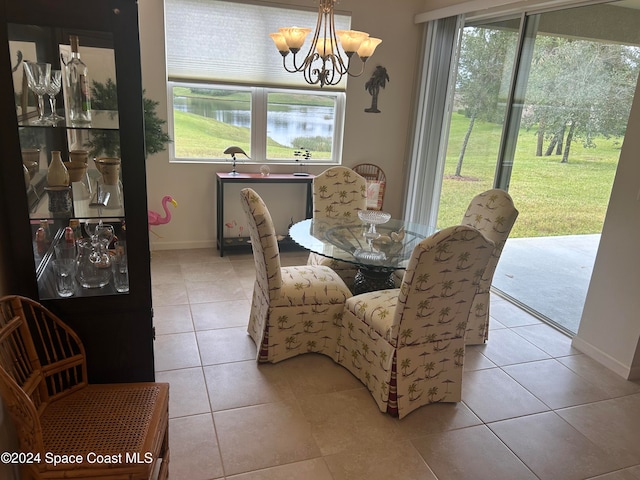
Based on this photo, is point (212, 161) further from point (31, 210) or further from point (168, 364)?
point (31, 210)

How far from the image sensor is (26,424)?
1384 millimetres

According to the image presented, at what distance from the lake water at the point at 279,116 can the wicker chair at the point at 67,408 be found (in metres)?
3.30

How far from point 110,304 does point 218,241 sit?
299 cm

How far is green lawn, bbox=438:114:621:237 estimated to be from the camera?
329 cm

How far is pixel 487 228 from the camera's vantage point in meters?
2.95

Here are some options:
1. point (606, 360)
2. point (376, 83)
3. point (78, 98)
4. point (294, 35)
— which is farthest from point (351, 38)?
point (606, 360)

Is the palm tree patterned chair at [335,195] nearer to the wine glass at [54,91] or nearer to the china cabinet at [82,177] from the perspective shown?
the china cabinet at [82,177]

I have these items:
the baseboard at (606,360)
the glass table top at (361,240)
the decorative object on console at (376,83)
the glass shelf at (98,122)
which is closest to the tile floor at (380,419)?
the baseboard at (606,360)

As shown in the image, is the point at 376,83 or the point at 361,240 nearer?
the point at 361,240

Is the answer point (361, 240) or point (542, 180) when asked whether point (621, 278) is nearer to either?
point (542, 180)

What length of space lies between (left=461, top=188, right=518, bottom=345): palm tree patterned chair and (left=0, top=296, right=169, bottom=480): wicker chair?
6.74 ft

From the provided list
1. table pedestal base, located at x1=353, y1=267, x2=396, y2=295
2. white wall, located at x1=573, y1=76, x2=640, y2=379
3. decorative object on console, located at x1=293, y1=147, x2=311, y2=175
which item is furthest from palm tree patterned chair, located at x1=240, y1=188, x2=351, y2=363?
decorative object on console, located at x1=293, y1=147, x2=311, y2=175

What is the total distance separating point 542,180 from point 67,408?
3548mm

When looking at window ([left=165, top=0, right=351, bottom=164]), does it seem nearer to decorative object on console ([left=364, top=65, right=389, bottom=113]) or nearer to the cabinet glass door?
decorative object on console ([left=364, top=65, right=389, bottom=113])
